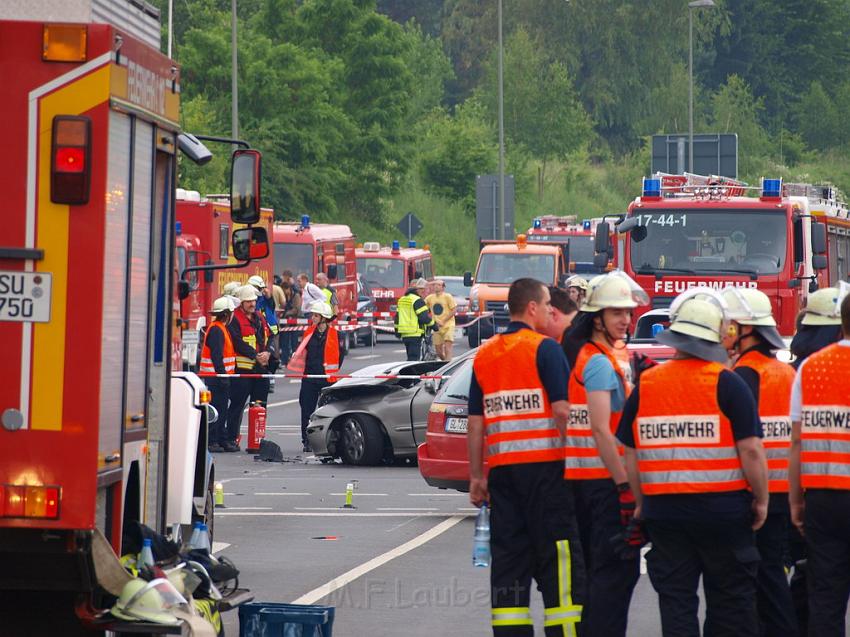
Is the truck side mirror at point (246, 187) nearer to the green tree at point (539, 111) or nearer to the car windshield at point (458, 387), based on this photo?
the car windshield at point (458, 387)

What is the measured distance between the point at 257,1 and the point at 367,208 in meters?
14.7

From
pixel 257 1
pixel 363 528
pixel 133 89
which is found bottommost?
pixel 363 528

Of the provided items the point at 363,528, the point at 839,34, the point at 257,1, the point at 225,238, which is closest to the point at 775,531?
the point at 363,528

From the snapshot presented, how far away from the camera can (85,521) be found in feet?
22.9

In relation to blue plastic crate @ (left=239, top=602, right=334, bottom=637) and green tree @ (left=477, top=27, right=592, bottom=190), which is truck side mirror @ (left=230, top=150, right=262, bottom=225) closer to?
blue plastic crate @ (left=239, top=602, right=334, bottom=637)

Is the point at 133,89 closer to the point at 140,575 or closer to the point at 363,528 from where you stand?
the point at 140,575

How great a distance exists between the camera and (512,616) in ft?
27.8

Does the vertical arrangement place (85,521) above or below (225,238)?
below

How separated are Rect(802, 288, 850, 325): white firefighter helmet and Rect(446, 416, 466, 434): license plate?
566 cm

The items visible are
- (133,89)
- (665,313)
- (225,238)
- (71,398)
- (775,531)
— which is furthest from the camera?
(225,238)

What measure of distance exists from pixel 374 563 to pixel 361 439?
685 centimetres

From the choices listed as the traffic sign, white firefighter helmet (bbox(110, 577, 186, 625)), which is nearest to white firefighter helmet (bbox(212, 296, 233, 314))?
white firefighter helmet (bbox(110, 577, 186, 625))

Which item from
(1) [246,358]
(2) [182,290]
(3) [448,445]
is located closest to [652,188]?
(1) [246,358]

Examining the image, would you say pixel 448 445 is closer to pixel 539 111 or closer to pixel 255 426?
pixel 255 426
